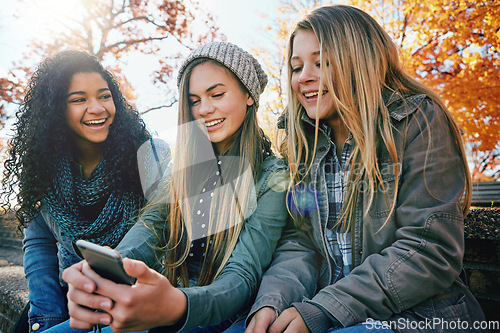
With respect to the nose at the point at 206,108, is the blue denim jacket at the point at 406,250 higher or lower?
lower

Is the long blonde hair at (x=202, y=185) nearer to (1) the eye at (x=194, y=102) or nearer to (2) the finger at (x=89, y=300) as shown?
(1) the eye at (x=194, y=102)

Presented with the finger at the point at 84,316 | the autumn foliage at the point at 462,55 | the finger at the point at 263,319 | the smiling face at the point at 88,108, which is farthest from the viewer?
the autumn foliage at the point at 462,55

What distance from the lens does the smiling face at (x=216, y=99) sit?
6.77 ft

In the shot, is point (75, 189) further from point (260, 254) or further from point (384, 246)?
point (384, 246)

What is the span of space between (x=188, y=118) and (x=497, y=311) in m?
2.07

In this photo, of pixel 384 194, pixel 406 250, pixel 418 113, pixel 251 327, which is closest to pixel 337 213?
pixel 384 194

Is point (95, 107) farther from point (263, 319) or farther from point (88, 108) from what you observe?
point (263, 319)

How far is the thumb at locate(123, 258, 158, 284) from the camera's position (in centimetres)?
102

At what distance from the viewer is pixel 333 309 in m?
1.35

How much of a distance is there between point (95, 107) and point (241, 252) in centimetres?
162

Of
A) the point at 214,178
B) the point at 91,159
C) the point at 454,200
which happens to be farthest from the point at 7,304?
the point at 454,200

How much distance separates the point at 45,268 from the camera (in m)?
2.50

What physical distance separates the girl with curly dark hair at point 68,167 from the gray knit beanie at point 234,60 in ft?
2.50

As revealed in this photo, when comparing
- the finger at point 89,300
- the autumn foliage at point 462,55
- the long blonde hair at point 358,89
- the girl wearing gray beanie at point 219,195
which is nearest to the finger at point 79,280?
the finger at point 89,300
